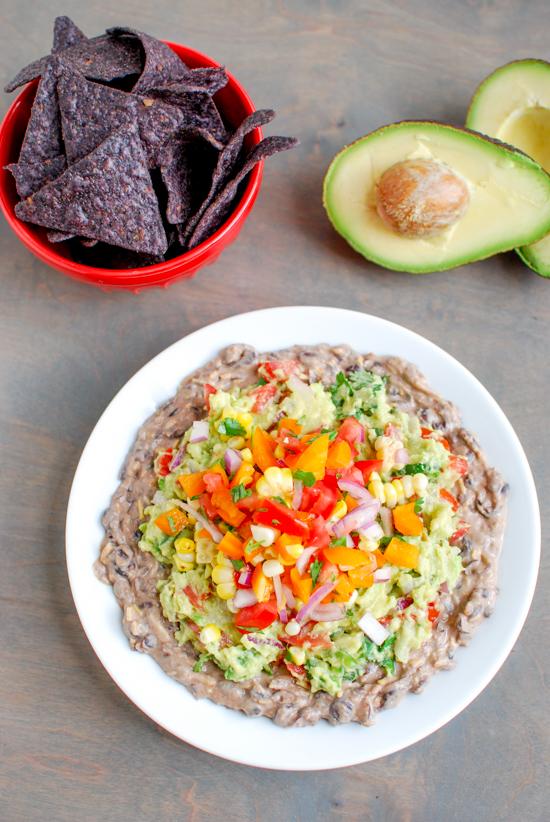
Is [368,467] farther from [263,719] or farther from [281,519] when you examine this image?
[263,719]

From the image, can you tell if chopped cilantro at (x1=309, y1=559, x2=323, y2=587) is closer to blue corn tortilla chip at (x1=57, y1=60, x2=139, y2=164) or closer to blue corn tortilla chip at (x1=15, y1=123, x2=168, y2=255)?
blue corn tortilla chip at (x1=15, y1=123, x2=168, y2=255)

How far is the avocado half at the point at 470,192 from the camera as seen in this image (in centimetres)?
249

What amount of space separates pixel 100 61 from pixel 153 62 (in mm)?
186

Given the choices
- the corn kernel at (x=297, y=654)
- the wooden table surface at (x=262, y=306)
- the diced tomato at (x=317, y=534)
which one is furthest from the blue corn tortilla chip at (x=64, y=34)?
the corn kernel at (x=297, y=654)

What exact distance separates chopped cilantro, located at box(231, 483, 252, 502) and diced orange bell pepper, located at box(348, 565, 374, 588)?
394 mm

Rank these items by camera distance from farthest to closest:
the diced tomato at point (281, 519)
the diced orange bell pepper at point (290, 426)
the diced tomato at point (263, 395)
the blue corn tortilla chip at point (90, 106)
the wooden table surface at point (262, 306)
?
1. the wooden table surface at point (262, 306)
2. the diced tomato at point (263, 395)
3. the diced orange bell pepper at point (290, 426)
4. the blue corn tortilla chip at point (90, 106)
5. the diced tomato at point (281, 519)

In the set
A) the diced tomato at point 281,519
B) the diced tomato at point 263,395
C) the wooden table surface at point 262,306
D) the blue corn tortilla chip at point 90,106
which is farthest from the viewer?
the wooden table surface at point 262,306

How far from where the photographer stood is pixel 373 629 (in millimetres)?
2352

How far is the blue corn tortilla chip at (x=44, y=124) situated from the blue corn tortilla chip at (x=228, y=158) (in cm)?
51

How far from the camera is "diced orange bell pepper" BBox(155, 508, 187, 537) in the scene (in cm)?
243

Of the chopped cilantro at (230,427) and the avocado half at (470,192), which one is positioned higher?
the avocado half at (470,192)

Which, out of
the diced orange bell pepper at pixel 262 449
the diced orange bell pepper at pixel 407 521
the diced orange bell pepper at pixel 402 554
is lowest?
the diced orange bell pepper at pixel 402 554

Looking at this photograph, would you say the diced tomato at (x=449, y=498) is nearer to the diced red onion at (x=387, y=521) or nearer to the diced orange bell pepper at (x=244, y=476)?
the diced red onion at (x=387, y=521)

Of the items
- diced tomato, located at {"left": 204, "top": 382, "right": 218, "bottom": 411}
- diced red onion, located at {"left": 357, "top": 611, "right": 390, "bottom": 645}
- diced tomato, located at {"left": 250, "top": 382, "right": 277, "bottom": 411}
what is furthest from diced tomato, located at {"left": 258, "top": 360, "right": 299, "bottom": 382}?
diced red onion, located at {"left": 357, "top": 611, "right": 390, "bottom": 645}
